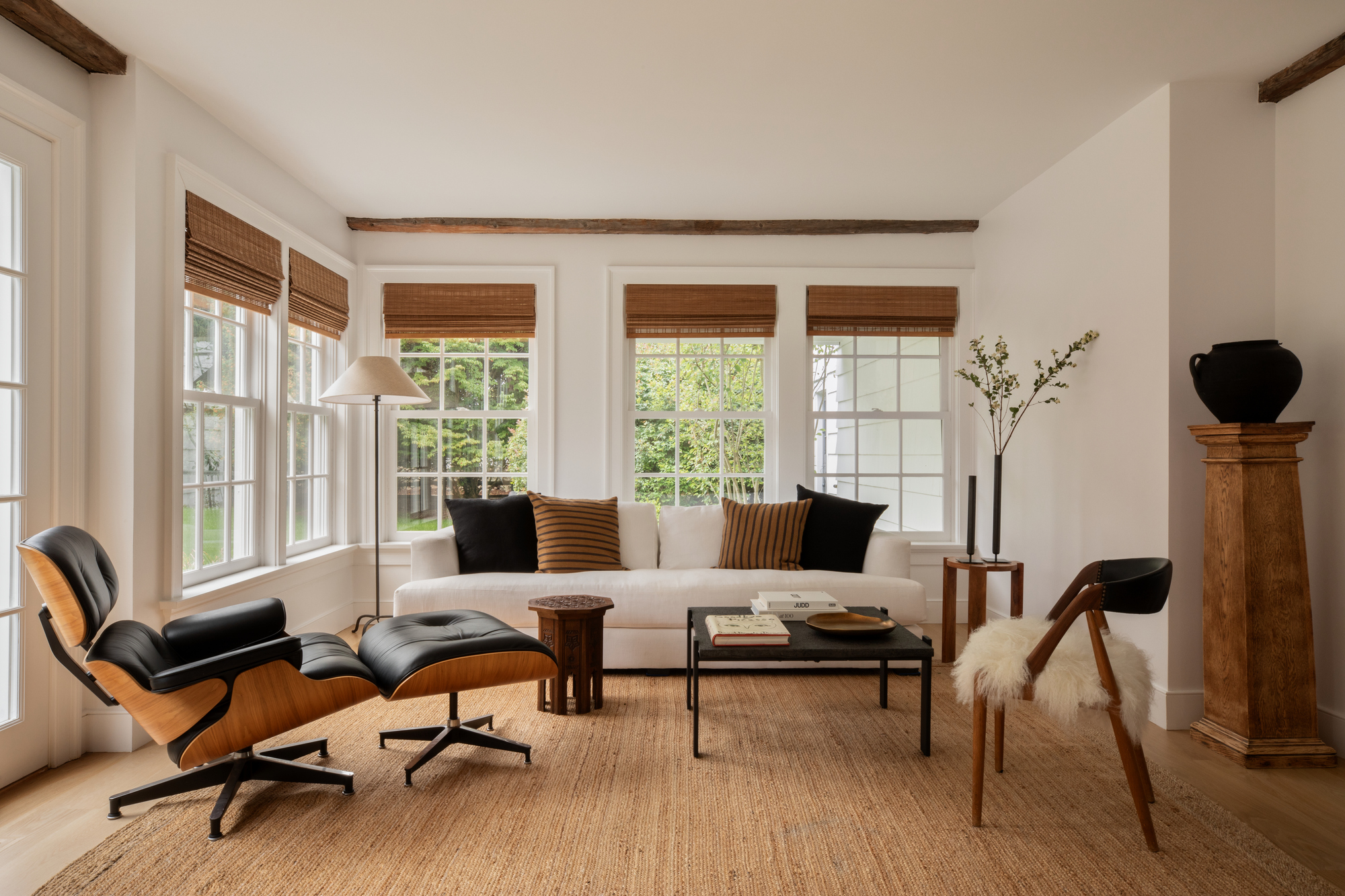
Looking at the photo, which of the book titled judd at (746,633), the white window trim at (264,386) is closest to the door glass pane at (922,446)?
the book titled judd at (746,633)

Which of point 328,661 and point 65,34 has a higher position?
point 65,34

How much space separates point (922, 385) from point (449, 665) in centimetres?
401

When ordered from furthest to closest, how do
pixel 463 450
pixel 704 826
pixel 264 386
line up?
pixel 463 450 → pixel 264 386 → pixel 704 826

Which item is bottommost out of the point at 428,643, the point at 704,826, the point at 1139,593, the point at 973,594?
the point at 704,826

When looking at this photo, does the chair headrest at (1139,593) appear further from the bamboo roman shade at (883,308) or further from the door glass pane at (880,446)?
the bamboo roman shade at (883,308)

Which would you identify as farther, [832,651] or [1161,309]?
[1161,309]

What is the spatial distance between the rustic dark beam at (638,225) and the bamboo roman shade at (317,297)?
57 cm

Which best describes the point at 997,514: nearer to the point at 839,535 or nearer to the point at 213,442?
the point at 839,535

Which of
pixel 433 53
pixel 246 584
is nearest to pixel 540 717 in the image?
pixel 246 584

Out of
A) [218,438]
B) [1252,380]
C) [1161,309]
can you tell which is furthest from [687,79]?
[218,438]

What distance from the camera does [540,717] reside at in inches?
134

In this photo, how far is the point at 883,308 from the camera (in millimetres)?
5332

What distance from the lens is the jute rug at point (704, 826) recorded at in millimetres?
2076

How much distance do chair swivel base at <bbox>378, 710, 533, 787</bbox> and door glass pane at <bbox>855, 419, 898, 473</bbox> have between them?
333 cm
